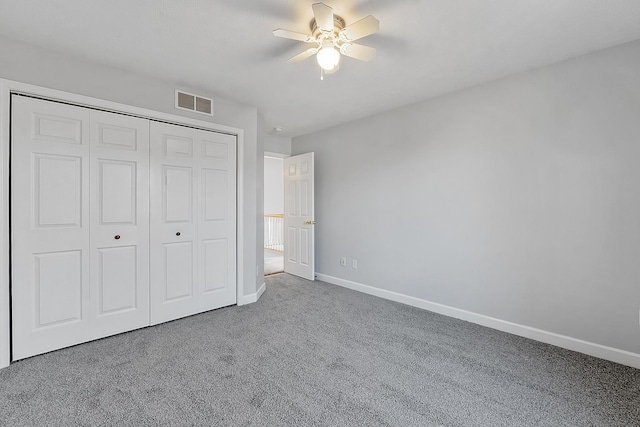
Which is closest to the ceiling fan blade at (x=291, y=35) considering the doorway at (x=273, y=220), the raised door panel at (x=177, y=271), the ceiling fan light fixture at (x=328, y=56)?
the ceiling fan light fixture at (x=328, y=56)

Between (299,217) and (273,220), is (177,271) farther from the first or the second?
(273,220)

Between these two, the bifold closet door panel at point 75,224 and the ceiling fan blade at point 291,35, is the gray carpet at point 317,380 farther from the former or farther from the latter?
the ceiling fan blade at point 291,35

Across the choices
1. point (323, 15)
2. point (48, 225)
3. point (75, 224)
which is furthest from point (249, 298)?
point (323, 15)

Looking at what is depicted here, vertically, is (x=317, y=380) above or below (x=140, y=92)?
below

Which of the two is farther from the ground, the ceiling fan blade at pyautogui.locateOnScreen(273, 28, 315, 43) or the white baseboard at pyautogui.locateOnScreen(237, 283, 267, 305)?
the ceiling fan blade at pyautogui.locateOnScreen(273, 28, 315, 43)

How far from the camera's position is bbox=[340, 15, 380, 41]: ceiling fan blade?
1.78 m

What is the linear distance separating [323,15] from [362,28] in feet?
0.90

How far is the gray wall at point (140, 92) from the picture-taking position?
229 centimetres

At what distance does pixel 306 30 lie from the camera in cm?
213

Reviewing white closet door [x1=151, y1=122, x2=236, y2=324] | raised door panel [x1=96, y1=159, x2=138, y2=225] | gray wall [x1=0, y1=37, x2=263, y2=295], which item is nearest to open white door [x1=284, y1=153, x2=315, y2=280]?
gray wall [x1=0, y1=37, x2=263, y2=295]

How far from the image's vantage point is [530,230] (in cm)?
273

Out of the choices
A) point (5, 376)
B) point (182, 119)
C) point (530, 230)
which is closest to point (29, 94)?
point (182, 119)

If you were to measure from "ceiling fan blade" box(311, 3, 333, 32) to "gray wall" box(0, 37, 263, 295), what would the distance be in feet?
6.14

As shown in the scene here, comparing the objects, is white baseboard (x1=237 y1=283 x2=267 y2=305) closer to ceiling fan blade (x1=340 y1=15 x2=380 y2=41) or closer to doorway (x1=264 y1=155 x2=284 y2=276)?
doorway (x1=264 y1=155 x2=284 y2=276)
